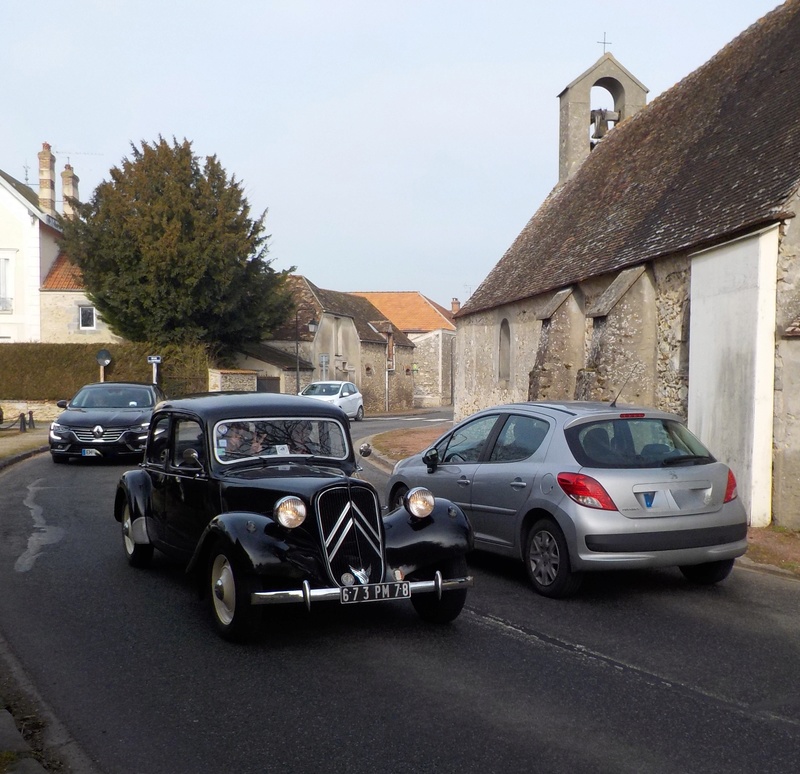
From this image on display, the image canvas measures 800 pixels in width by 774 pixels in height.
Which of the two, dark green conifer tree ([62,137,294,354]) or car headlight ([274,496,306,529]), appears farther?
dark green conifer tree ([62,137,294,354])

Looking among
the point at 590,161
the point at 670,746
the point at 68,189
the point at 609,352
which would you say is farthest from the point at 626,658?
the point at 68,189

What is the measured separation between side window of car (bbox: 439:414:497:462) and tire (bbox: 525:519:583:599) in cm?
127

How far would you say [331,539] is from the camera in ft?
18.6

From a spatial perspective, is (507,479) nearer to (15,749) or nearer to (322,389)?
(15,749)

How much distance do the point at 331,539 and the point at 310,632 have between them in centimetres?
82

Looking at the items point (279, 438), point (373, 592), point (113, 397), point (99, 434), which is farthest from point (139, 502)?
point (113, 397)

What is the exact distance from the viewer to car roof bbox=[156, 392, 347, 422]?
6934mm

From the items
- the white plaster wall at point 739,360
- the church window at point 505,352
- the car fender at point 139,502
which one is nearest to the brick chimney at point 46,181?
the church window at point 505,352

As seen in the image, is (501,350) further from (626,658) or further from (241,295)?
(626,658)

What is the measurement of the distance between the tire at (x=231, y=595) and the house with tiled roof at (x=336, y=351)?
33493 millimetres

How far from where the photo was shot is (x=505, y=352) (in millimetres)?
24500

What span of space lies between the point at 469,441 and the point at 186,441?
287 cm

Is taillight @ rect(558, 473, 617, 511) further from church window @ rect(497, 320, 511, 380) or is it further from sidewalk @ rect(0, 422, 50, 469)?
church window @ rect(497, 320, 511, 380)

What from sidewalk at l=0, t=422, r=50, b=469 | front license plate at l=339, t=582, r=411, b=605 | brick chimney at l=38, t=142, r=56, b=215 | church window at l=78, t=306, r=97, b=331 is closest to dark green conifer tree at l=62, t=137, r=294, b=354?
church window at l=78, t=306, r=97, b=331
